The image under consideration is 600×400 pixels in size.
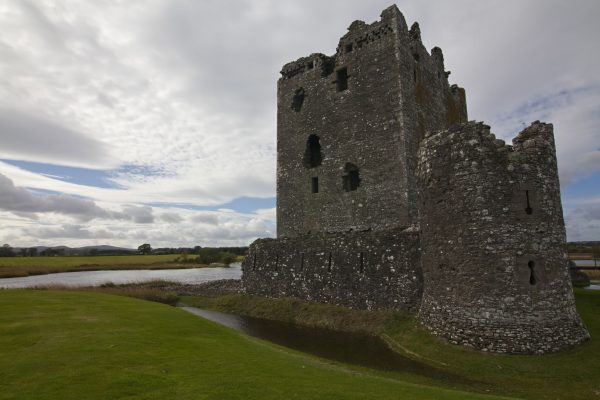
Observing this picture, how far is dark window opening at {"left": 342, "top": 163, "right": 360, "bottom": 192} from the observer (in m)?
21.5

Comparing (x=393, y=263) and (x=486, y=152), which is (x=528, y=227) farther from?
(x=393, y=263)

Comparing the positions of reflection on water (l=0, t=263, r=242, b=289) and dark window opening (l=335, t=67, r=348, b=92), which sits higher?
dark window opening (l=335, t=67, r=348, b=92)

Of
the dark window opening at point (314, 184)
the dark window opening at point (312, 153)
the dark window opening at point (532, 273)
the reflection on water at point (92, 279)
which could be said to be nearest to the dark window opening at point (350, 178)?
the dark window opening at point (314, 184)

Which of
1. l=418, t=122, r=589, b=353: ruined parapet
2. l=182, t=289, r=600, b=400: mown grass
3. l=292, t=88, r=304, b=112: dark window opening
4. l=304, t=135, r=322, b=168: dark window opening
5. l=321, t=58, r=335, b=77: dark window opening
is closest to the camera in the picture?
l=182, t=289, r=600, b=400: mown grass

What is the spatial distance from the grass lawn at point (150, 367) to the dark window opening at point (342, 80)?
15953 millimetres

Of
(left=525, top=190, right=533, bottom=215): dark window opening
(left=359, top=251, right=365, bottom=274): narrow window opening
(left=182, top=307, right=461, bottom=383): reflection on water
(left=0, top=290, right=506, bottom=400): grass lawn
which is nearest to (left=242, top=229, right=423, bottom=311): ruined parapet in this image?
(left=359, top=251, right=365, bottom=274): narrow window opening

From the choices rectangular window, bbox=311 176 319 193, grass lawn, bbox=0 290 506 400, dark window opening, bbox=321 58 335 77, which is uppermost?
dark window opening, bbox=321 58 335 77


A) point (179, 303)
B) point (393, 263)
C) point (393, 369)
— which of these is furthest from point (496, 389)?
point (179, 303)

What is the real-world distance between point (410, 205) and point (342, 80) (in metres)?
8.90

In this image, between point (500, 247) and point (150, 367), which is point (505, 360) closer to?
point (500, 247)

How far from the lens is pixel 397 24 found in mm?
20188

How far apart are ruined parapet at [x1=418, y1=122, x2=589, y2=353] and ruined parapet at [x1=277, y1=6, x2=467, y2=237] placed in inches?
262

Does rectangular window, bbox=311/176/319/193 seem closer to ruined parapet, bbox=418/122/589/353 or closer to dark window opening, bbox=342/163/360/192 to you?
dark window opening, bbox=342/163/360/192

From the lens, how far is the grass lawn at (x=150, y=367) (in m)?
6.32
